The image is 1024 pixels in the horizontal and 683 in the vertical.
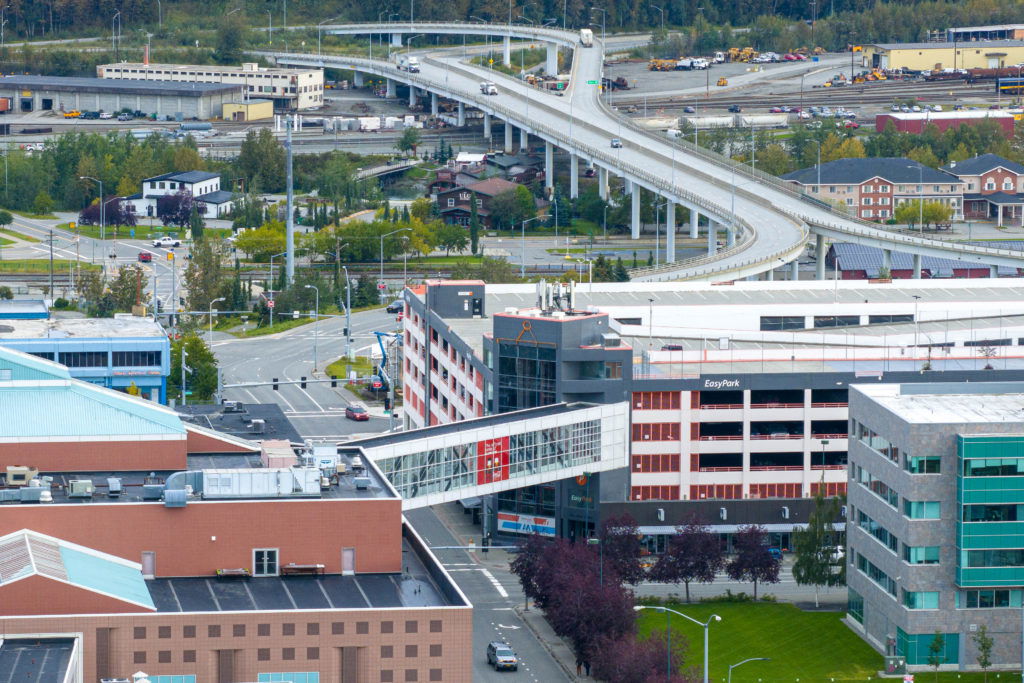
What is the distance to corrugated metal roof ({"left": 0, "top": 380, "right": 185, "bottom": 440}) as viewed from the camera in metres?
72.8

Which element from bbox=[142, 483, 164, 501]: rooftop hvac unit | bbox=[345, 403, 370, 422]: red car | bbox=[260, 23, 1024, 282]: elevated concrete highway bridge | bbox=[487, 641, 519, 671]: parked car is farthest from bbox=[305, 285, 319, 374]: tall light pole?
bbox=[142, 483, 164, 501]: rooftop hvac unit

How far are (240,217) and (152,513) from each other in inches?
4383

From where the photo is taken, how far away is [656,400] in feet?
309

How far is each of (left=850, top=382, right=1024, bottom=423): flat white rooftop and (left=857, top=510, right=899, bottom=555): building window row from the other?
14.5 ft

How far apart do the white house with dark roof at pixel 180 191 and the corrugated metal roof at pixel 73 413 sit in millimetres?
107823

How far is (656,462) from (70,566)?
36019mm

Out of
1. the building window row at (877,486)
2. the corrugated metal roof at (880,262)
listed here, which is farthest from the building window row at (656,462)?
the corrugated metal roof at (880,262)

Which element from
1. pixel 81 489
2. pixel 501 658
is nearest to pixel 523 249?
pixel 501 658

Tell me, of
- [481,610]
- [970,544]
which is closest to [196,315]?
[481,610]

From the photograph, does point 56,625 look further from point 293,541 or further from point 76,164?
point 76,164

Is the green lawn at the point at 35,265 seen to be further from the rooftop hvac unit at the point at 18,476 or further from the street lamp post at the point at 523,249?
the rooftop hvac unit at the point at 18,476

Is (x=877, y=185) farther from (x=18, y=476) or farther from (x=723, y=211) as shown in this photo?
(x=18, y=476)

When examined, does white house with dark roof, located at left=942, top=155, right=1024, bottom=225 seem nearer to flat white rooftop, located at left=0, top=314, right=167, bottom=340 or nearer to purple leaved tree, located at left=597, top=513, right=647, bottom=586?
flat white rooftop, located at left=0, top=314, right=167, bottom=340

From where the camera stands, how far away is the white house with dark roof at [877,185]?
182 meters
